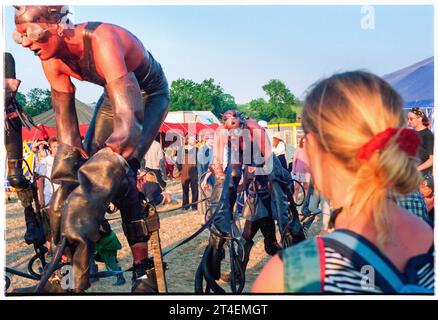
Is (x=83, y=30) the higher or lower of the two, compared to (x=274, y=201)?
higher

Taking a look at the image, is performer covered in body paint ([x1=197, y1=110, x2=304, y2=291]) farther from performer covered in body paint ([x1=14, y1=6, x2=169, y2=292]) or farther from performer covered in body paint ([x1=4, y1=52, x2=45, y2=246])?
performer covered in body paint ([x1=4, y1=52, x2=45, y2=246])

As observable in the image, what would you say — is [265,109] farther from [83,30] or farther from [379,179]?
[379,179]

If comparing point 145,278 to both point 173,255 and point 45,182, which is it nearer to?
point 173,255

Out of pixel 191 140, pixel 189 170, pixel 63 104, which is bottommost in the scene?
pixel 189 170

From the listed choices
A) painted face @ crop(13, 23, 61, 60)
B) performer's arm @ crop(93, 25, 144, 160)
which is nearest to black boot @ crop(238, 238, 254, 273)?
performer's arm @ crop(93, 25, 144, 160)

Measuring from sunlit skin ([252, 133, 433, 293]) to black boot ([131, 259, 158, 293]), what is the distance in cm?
173

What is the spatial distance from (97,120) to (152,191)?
2.21 m

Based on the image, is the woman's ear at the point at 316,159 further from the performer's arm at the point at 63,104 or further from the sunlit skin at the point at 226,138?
the sunlit skin at the point at 226,138

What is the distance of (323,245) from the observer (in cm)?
109

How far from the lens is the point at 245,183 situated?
164 inches

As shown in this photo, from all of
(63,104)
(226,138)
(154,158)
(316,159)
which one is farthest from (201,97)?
(316,159)
